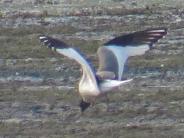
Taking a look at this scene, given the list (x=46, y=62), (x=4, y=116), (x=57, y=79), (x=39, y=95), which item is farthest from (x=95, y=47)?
(x=4, y=116)

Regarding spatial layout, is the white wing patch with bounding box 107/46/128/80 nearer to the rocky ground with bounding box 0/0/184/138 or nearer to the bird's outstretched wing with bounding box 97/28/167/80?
the bird's outstretched wing with bounding box 97/28/167/80

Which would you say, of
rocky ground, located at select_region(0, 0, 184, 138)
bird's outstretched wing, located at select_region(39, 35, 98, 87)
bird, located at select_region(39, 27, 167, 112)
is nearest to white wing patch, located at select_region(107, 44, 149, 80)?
bird, located at select_region(39, 27, 167, 112)

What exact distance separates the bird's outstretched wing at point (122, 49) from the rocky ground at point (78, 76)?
3.73m

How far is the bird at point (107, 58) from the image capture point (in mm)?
9016

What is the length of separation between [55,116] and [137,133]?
1.60m

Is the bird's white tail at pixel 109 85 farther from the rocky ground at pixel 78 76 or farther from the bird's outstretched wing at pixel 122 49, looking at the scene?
the rocky ground at pixel 78 76

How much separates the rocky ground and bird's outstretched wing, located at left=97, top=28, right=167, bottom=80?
12.2ft

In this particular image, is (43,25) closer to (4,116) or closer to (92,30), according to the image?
(92,30)

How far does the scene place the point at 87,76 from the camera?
29.8ft

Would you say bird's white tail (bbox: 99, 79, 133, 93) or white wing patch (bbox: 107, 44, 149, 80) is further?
white wing patch (bbox: 107, 44, 149, 80)

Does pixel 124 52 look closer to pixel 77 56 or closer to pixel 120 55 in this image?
pixel 120 55

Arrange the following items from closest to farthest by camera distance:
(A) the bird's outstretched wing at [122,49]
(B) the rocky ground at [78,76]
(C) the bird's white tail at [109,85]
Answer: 1. (C) the bird's white tail at [109,85]
2. (A) the bird's outstretched wing at [122,49]
3. (B) the rocky ground at [78,76]

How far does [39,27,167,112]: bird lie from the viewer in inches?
355

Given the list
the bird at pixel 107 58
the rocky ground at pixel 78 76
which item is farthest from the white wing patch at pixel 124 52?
the rocky ground at pixel 78 76
